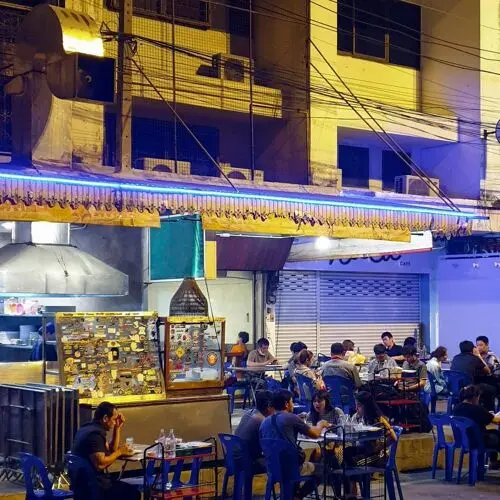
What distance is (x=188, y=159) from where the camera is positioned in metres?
19.6

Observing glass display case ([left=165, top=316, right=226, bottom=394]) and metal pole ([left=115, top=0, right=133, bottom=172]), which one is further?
metal pole ([left=115, top=0, right=133, bottom=172])

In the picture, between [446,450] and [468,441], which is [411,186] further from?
[468,441]

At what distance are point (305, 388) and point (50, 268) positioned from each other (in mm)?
4259

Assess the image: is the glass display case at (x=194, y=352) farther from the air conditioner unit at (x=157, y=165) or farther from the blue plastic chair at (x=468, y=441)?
the air conditioner unit at (x=157, y=165)

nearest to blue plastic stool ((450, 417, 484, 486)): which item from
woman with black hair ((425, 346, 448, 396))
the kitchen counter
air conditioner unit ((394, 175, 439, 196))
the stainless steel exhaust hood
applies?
woman with black hair ((425, 346, 448, 396))

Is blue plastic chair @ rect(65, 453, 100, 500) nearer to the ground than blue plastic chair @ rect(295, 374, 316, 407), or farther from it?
nearer to the ground

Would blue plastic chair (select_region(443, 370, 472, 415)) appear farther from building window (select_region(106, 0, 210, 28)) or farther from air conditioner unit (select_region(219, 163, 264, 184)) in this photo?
building window (select_region(106, 0, 210, 28))

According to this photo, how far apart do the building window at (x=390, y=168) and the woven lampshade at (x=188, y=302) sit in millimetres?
11103

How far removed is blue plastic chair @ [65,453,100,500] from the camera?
9.26 meters

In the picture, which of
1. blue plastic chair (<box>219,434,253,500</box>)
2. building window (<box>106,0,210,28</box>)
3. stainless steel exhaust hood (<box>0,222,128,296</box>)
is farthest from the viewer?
building window (<box>106,0,210,28</box>)

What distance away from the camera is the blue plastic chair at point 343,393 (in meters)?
14.7

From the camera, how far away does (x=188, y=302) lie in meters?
12.7

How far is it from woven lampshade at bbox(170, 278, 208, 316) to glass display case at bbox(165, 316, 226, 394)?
382mm

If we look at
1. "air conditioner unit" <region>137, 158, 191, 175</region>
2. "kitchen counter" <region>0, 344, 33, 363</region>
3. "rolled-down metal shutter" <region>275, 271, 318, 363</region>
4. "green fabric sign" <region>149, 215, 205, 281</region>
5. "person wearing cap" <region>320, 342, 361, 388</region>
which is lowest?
"person wearing cap" <region>320, 342, 361, 388</region>
